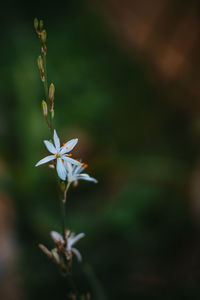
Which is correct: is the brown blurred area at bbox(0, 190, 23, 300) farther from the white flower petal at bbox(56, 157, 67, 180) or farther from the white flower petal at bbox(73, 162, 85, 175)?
the white flower petal at bbox(56, 157, 67, 180)

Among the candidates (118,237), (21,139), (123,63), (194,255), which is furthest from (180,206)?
(123,63)

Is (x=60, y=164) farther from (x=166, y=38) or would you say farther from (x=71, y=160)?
(x=166, y=38)

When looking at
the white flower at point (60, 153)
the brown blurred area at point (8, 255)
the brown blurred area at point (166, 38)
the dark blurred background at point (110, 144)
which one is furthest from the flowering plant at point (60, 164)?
the brown blurred area at point (166, 38)

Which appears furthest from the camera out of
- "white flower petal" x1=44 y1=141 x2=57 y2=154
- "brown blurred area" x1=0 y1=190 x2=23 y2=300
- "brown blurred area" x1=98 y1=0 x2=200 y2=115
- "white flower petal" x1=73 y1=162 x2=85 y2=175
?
"brown blurred area" x1=98 y1=0 x2=200 y2=115

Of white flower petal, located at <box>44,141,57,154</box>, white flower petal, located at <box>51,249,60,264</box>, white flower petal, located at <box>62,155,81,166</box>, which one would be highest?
white flower petal, located at <box>62,155,81,166</box>

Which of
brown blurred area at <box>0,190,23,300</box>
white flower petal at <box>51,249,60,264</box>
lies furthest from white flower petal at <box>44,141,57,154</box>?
brown blurred area at <box>0,190,23,300</box>

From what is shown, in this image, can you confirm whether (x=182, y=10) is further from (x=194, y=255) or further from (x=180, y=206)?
(x=194, y=255)

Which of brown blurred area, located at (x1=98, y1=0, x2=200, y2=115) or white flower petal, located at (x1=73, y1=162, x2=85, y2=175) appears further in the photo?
brown blurred area, located at (x1=98, y1=0, x2=200, y2=115)

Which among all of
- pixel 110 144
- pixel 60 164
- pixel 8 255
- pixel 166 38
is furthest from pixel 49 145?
pixel 166 38
